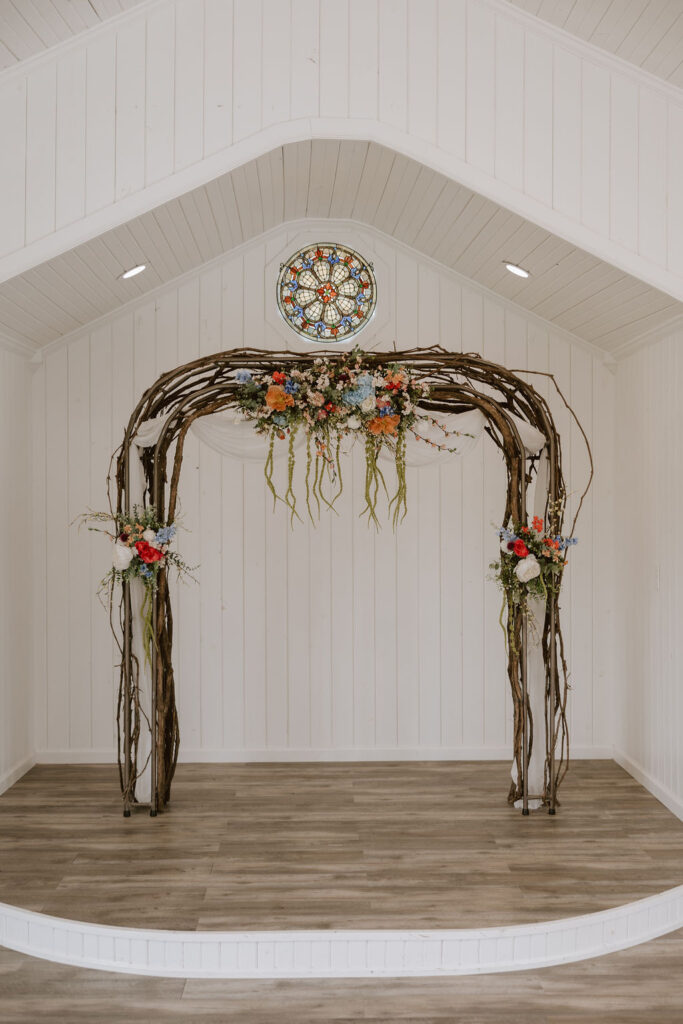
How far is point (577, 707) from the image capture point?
20.2 feet

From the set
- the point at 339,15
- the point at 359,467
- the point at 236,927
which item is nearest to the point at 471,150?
the point at 339,15

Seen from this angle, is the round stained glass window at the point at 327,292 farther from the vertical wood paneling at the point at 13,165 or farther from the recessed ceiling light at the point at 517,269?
the vertical wood paneling at the point at 13,165

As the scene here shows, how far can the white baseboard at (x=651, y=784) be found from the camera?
199 inches

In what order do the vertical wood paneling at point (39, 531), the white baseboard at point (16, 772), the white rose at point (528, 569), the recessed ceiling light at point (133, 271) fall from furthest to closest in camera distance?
1. the vertical wood paneling at point (39, 531)
2. the white baseboard at point (16, 772)
3. the recessed ceiling light at point (133, 271)
4. the white rose at point (528, 569)

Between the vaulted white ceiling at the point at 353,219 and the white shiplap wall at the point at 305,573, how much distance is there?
26 centimetres

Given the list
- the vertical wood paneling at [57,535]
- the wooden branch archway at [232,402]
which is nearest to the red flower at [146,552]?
the wooden branch archway at [232,402]

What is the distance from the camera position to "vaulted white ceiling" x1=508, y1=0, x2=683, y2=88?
3.77m

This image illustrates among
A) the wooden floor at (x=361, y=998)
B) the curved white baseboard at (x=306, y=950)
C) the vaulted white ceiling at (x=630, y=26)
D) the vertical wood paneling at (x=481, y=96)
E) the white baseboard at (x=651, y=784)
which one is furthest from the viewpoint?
the white baseboard at (x=651, y=784)

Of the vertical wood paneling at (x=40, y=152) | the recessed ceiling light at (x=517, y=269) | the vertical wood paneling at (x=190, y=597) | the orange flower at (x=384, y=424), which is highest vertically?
the vertical wood paneling at (x=40, y=152)

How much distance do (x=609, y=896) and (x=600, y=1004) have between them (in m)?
0.75

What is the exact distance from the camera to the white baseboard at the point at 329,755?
6.05 m

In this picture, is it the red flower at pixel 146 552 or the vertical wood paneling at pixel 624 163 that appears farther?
the red flower at pixel 146 552

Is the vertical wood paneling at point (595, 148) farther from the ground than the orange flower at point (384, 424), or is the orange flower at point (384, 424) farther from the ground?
the vertical wood paneling at point (595, 148)

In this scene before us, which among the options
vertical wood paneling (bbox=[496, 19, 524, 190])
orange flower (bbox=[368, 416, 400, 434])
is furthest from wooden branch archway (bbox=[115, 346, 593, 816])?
vertical wood paneling (bbox=[496, 19, 524, 190])
